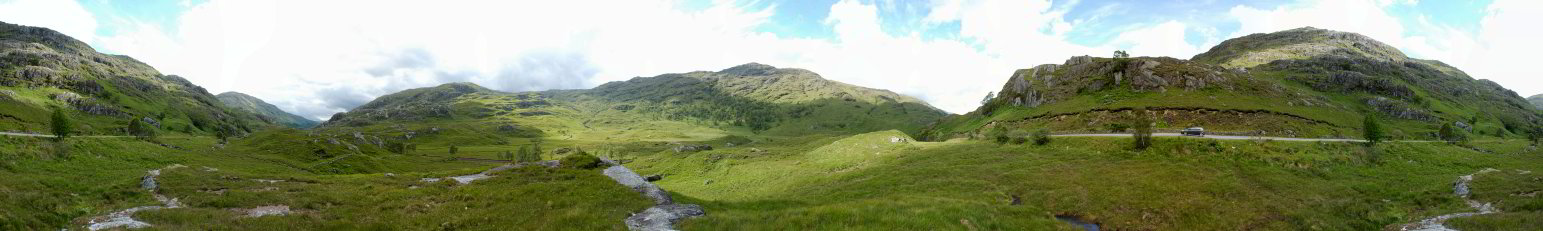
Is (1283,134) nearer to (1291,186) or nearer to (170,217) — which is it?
(1291,186)

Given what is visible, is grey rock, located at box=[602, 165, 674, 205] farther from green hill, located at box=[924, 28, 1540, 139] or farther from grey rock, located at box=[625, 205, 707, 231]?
green hill, located at box=[924, 28, 1540, 139]

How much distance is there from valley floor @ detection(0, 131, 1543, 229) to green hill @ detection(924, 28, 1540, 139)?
86.3 feet

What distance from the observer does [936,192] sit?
39.8m

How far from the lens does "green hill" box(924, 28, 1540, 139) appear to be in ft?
273

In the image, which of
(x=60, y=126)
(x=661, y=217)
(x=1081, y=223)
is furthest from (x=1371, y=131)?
(x=60, y=126)

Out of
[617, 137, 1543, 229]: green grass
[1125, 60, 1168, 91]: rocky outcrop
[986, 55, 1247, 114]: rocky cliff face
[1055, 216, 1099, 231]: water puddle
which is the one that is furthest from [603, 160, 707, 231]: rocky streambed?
[986, 55, 1247, 114]: rocky cliff face

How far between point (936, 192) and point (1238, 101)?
8453 centimetres

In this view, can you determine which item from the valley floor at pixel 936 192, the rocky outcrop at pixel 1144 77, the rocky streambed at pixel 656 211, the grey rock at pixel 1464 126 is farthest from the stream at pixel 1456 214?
the grey rock at pixel 1464 126

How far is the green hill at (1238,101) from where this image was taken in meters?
83.2

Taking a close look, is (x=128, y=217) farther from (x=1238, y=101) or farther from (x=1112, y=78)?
(x=1112, y=78)

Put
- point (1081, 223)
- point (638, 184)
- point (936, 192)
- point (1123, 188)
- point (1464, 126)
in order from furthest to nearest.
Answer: point (1464, 126)
point (936, 192)
point (1123, 188)
point (638, 184)
point (1081, 223)

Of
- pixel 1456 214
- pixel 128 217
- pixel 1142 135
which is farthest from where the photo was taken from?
pixel 1142 135

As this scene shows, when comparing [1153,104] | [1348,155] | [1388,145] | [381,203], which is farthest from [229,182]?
[1153,104]

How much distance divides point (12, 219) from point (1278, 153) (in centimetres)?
7337
